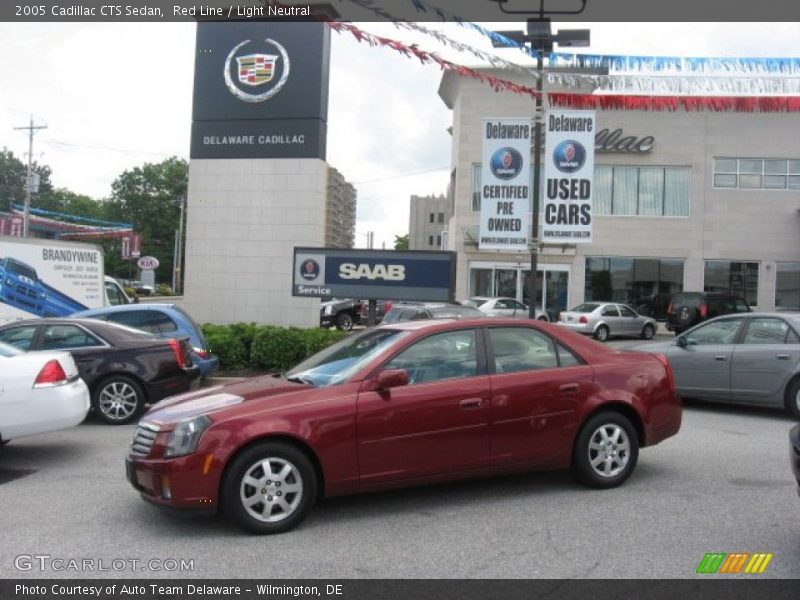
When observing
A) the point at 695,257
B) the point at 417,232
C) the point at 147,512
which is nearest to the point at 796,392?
the point at 147,512

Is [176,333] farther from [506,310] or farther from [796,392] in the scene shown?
[506,310]

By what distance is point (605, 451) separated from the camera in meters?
6.00

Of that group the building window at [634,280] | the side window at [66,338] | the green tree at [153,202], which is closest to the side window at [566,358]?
the side window at [66,338]

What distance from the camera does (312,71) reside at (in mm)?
17672

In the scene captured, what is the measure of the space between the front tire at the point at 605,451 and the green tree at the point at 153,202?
89.1 meters

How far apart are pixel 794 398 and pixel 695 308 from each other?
15103 mm

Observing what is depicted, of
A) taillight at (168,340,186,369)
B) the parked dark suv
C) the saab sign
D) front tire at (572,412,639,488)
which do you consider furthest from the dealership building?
front tire at (572,412,639,488)

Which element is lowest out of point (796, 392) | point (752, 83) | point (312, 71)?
point (796, 392)

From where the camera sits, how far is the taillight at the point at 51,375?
6.89 meters

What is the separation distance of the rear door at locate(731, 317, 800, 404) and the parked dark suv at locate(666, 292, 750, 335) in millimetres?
14226

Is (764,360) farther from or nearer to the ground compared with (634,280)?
nearer to the ground

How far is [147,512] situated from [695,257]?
30.4 m

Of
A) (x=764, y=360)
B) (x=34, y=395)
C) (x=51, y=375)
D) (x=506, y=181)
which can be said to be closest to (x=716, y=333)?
(x=764, y=360)

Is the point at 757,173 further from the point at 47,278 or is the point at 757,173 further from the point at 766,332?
the point at 47,278
